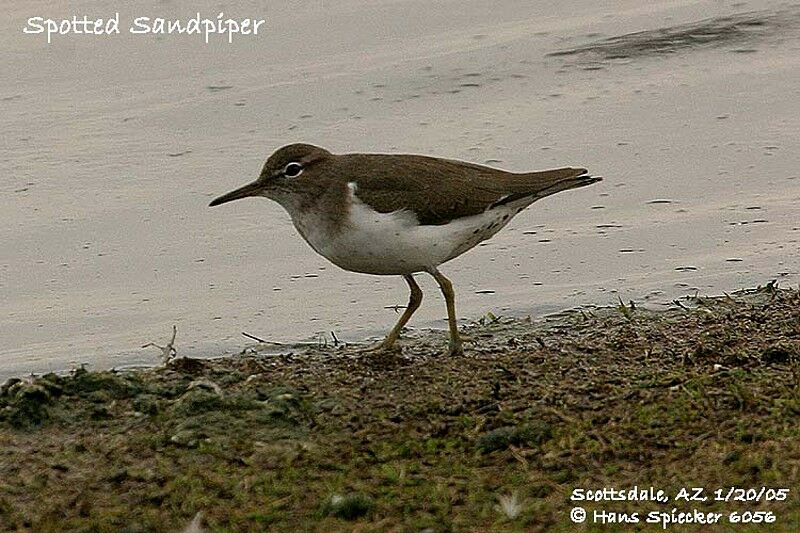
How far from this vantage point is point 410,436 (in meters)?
5.69

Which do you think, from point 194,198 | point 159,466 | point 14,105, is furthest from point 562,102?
point 159,466

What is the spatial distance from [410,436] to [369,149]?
14.4ft

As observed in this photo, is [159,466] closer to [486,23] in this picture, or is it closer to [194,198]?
[194,198]

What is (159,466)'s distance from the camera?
5422 mm

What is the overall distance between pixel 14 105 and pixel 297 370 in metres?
4.41

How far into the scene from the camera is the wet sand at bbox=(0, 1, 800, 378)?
832 cm

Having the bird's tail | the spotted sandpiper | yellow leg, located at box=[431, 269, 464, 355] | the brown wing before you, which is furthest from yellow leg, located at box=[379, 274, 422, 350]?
the bird's tail

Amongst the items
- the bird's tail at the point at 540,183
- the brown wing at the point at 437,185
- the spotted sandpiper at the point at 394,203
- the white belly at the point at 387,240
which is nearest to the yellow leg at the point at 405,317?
the spotted sandpiper at the point at 394,203

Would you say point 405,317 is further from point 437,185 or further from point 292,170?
point 292,170

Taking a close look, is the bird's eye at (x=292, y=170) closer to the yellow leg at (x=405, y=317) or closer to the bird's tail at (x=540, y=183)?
the yellow leg at (x=405, y=317)

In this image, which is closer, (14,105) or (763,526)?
(763,526)

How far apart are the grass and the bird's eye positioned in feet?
2.82

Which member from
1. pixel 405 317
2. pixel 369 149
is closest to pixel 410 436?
pixel 405 317

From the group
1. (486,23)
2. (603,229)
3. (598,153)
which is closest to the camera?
(603,229)
